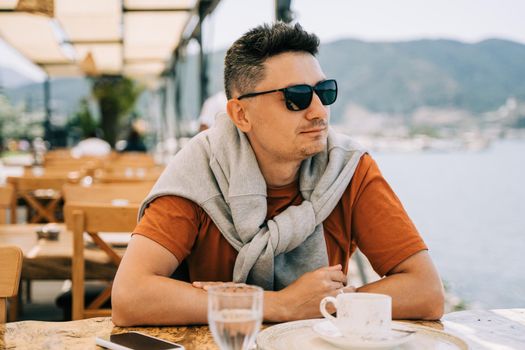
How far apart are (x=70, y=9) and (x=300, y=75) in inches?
235

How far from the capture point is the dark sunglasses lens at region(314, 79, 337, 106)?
A: 174cm

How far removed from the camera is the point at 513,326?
1393mm

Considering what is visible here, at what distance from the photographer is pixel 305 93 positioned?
173 centimetres

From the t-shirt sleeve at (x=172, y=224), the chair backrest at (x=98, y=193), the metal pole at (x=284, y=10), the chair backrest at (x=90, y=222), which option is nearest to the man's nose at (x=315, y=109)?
the t-shirt sleeve at (x=172, y=224)

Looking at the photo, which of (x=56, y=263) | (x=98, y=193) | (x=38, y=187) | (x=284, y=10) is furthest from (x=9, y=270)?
(x=38, y=187)

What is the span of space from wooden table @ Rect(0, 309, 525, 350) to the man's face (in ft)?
1.90

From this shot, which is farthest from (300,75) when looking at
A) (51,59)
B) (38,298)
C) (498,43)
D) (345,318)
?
(51,59)

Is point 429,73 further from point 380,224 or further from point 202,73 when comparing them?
point 380,224

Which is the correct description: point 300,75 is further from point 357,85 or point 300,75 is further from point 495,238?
point 357,85

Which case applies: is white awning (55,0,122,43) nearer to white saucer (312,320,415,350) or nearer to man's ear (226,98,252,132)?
man's ear (226,98,252,132)

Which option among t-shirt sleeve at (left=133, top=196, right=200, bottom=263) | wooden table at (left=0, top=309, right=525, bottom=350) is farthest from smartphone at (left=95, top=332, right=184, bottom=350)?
t-shirt sleeve at (left=133, top=196, right=200, bottom=263)

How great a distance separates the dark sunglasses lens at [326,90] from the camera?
1.74 metres

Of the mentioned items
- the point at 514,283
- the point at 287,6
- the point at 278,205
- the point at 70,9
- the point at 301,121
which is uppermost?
the point at 70,9

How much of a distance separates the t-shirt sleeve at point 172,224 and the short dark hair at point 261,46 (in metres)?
0.38
